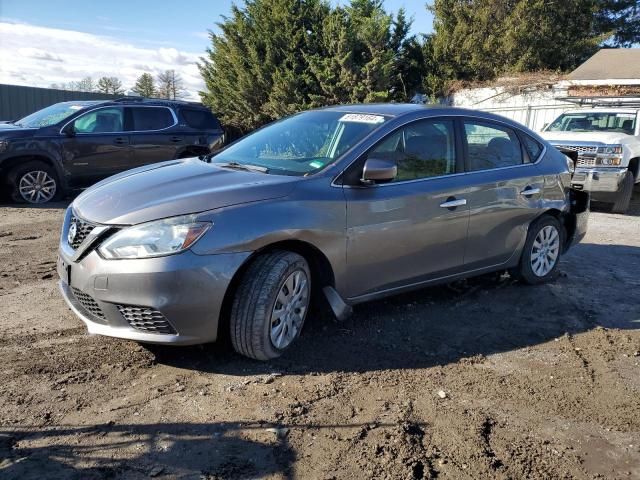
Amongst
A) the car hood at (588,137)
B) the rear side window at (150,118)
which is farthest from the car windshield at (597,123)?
the rear side window at (150,118)

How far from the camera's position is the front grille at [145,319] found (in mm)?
3380

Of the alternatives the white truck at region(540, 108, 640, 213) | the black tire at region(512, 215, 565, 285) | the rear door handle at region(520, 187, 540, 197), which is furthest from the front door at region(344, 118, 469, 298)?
the white truck at region(540, 108, 640, 213)

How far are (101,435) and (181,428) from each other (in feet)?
1.28

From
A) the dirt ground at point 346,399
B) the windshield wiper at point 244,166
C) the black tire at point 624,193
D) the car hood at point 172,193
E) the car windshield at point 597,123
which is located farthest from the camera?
the car windshield at point 597,123

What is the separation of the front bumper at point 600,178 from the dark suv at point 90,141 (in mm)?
6928

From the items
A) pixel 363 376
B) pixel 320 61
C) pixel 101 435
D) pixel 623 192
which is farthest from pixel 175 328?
pixel 320 61

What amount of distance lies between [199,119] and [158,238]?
27.4 feet

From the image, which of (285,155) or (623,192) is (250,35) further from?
(285,155)

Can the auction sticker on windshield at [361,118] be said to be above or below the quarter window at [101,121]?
above

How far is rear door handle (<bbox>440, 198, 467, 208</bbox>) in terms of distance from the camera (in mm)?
4531

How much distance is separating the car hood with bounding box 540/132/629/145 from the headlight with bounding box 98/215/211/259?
9.23 metres

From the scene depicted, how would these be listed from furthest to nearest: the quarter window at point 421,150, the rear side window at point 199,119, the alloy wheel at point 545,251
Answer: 1. the rear side window at point 199,119
2. the alloy wheel at point 545,251
3. the quarter window at point 421,150

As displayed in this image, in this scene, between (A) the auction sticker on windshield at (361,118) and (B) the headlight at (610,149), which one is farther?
(B) the headlight at (610,149)

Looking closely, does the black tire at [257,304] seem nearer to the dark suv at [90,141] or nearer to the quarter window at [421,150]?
the quarter window at [421,150]
